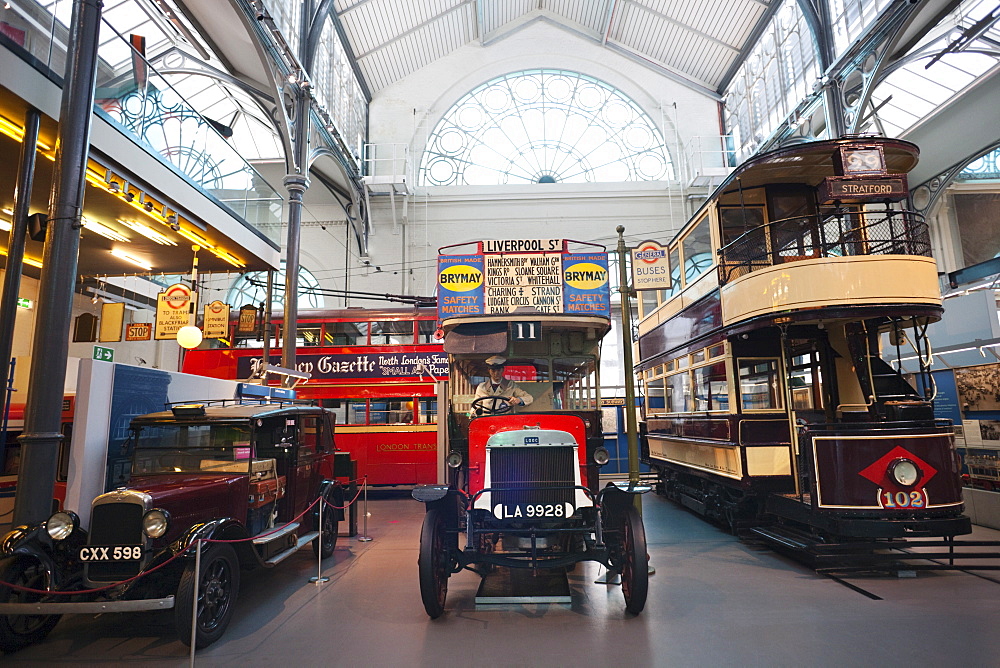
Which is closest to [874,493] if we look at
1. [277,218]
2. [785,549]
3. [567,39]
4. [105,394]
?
[785,549]

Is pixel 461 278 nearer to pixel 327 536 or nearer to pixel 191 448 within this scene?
pixel 191 448

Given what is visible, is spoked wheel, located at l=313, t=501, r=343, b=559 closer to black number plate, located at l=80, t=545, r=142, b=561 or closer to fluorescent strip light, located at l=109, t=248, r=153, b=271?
black number plate, located at l=80, t=545, r=142, b=561

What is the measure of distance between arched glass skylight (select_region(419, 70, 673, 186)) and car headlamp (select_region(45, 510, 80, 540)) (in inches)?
709

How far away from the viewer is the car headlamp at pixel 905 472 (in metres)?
5.79

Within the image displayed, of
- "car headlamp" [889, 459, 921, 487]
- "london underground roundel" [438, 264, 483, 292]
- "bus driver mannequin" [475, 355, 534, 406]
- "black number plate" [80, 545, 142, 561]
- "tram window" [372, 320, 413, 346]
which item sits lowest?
"black number plate" [80, 545, 142, 561]

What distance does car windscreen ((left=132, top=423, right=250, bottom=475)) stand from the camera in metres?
5.47

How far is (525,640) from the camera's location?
4270mm

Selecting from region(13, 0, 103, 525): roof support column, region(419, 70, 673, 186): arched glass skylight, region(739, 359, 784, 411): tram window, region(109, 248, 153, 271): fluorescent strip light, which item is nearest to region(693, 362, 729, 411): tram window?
region(739, 359, 784, 411): tram window

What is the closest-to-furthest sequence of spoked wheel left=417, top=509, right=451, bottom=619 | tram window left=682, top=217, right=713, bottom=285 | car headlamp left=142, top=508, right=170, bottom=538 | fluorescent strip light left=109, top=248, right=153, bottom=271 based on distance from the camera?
car headlamp left=142, top=508, right=170, bottom=538, spoked wheel left=417, top=509, right=451, bottom=619, tram window left=682, top=217, right=713, bottom=285, fluorescent strip light left=109, top=248, right=153, bottom=271

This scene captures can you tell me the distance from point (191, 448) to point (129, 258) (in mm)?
6501

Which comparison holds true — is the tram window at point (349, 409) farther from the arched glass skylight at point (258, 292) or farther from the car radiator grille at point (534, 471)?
the arched glass skylight at point (258, 292)

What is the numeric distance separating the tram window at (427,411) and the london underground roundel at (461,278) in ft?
20.7

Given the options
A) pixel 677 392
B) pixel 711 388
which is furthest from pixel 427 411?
pixel 711 388

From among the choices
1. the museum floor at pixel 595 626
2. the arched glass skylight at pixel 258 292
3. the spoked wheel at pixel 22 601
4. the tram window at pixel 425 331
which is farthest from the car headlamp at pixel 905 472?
the arched glass skylight at pixel 258 292
